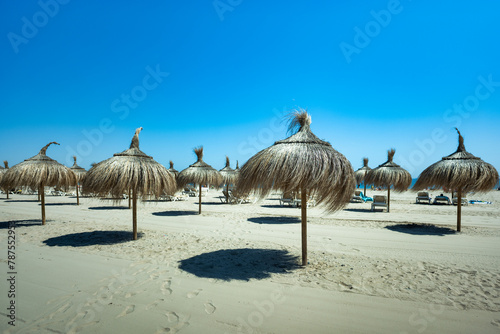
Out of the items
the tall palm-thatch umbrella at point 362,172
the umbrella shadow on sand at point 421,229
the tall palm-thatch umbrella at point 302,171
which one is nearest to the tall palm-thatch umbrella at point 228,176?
the tall palm-thatch umbrella at point 362,172

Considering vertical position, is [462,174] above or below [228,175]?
above

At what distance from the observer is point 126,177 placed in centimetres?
643

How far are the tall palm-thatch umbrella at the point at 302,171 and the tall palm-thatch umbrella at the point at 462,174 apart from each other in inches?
214

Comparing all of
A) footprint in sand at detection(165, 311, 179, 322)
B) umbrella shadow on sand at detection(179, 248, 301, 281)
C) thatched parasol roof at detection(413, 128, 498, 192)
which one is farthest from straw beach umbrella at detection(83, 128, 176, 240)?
thatched parasol roof at detection(413, 128, 498, 192)

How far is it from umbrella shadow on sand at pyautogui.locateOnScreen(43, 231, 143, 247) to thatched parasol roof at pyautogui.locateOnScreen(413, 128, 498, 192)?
31.6 feet

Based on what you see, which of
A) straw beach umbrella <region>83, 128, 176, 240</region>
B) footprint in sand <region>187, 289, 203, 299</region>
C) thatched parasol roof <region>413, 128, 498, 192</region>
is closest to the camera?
footprint in sand <region>187, 289, 203, 299</region>

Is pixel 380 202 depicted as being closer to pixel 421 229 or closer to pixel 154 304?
pixel 421 229

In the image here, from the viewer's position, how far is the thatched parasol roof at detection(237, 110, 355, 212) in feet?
14.5

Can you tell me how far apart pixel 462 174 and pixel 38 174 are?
13.6 m

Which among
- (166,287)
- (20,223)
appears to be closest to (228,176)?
(20,223)

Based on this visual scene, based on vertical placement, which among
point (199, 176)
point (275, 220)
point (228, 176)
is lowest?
point (275, 220)

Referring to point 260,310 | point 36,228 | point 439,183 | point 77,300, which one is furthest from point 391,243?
point 36,228

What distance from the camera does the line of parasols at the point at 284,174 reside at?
14.7 ft

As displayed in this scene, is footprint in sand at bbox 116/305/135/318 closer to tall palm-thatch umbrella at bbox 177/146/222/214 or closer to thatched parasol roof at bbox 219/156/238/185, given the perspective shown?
tall palm-thatch umbrella at bbox 177/146/222/214
